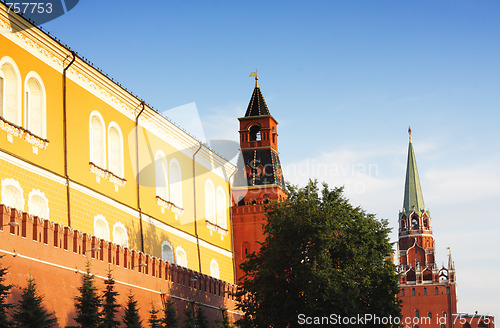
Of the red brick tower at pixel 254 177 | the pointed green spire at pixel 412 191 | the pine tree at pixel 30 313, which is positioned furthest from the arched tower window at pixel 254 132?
the pointed green spire at pixel 412 191

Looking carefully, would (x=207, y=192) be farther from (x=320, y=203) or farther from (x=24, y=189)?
(x=24, y=189)

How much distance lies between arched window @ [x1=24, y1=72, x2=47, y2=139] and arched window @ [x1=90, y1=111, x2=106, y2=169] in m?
3.46

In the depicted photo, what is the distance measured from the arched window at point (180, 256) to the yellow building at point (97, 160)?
0.16 feet

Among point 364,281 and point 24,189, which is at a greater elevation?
point 24,189

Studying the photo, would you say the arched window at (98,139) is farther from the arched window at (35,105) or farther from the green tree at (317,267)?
the green tree at (317,267)

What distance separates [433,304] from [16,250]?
82969 millimetres

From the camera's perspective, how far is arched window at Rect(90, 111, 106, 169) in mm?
28734

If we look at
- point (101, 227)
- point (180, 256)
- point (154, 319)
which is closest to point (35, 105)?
point (101, 227)

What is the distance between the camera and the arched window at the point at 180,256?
33.7 m

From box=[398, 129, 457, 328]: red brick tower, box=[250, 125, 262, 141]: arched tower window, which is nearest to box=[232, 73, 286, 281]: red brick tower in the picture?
box=[250, 125, 262, 141]: arched tower window

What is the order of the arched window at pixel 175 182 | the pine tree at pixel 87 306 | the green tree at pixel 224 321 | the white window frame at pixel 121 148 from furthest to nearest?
1. the arched window at pixel 175 182
2. the white window frame at pixel 121 148
3. the green tree at pixel 224 321
4. the pine tree at pixel 87 306

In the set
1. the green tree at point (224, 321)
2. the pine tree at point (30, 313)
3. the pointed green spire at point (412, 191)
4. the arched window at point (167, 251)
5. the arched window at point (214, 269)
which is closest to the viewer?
the pine tree at point (30, 313)

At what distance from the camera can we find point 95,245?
2275 centimetres

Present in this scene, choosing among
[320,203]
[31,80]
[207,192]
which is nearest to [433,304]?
[207,192]
